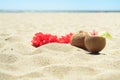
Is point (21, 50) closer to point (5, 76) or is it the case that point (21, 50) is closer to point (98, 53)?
point (98, 53)

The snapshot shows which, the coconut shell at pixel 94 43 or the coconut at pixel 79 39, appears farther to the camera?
the coconut at pixel 79 39

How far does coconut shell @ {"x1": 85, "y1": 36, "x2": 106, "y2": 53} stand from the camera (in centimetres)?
309

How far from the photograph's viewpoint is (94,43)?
3.09 m

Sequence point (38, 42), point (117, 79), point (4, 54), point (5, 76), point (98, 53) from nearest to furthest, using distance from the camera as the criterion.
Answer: point (117, 79)
point (5, 76)
point (4, 54)
point (98, 53)
point (38, 42)

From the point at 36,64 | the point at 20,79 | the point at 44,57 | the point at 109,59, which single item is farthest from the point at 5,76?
the point at 109,59

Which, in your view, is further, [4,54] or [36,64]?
[4,54]

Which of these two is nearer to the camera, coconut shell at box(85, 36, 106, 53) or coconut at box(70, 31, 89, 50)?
coconut shell at box(85, 36, 106, 53)

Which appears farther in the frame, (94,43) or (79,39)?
Answer: (79,39)

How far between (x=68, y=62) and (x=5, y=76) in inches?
26.2

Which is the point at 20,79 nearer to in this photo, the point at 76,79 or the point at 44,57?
the point at 76,79

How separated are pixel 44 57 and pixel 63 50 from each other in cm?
53

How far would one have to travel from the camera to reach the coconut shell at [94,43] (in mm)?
3092

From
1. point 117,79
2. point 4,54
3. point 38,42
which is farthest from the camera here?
point 38,42

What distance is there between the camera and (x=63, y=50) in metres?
3.23
